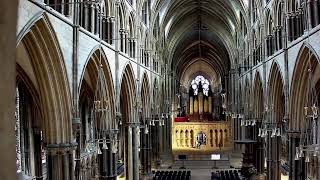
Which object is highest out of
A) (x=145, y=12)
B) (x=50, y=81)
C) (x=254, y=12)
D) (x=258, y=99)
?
(x=145, y=12)

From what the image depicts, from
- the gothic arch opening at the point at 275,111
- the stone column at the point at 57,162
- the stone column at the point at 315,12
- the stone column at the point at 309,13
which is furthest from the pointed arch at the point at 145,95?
the stone column at the point at 57,162

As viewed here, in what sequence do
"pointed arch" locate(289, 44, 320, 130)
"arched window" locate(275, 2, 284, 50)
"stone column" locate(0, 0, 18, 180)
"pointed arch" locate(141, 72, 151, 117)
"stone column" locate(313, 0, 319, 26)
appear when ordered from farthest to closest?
"pointed arch" locate(141, 72, 151, 117), "arched window" locate(275, 2, 284, 50), "pointed arch" locate(289, 44, 320, 130), "stone column" locate(313, 0, 319, 26), "stone column" locate(0, 0, 18, 180)

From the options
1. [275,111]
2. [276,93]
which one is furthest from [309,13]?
[275,111]

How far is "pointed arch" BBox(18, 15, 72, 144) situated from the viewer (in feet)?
48.7

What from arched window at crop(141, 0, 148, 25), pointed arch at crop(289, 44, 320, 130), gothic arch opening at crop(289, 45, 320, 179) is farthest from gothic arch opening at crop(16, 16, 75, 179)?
arched window at crop(141, 0, 148, 25)

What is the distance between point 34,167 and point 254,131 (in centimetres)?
2111

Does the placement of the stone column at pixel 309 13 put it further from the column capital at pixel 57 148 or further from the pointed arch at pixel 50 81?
the column capital at pixel 57 148

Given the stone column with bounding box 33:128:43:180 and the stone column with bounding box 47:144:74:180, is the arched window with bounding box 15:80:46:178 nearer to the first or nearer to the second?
the stone column with bounding box 33:128:43:180

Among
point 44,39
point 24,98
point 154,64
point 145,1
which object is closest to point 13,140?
point 44,39

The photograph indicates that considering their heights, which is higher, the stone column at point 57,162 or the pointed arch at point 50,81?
the pointed arch at point 50,81

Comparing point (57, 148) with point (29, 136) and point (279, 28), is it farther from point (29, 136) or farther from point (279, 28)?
point (279, 28)

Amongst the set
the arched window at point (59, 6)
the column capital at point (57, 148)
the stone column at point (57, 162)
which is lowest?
the stone column at point (57, 162)

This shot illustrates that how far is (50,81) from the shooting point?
15648mm

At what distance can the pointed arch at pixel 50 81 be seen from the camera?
48.7ft
